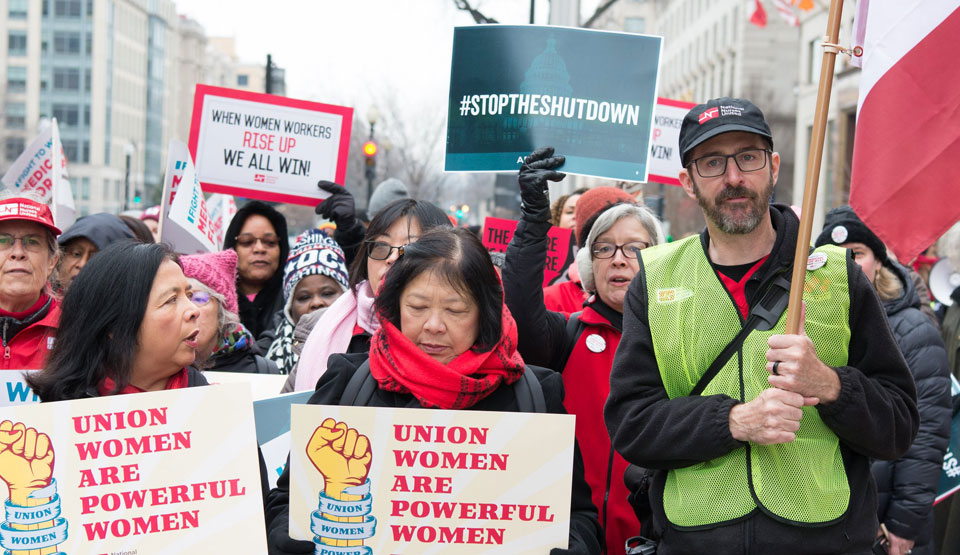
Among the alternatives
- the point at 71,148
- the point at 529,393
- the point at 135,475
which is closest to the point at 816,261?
the point at 529,393

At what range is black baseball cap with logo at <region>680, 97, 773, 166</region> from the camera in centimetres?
323

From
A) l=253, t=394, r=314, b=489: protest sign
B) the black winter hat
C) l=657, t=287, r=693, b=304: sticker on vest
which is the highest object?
the black winter hat

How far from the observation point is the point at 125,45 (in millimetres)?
108125

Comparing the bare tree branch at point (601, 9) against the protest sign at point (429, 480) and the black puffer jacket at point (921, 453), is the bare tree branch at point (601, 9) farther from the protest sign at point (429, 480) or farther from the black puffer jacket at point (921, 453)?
the protest sign at point (429, 480)

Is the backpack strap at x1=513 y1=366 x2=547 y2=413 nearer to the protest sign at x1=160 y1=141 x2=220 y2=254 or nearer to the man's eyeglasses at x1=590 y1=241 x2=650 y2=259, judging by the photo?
the man's eyeglasses at x1=590 y1=241 x2=650 y2=259

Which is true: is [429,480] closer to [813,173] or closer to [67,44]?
[813,173]

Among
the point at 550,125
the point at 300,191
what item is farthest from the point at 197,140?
the point at 550,125

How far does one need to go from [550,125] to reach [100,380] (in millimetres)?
2839

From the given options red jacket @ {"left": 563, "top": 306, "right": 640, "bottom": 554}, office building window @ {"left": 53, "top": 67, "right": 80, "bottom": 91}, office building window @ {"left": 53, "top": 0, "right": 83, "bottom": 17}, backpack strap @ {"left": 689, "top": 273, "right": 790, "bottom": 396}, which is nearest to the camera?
backpack strap @ {"left": 689, "top": 273, "right": 790, "bottom": 396}

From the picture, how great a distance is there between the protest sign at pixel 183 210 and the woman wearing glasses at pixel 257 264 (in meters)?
0.20

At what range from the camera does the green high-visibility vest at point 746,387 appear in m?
3.04

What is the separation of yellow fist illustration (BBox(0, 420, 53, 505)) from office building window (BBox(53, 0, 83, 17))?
360 feet

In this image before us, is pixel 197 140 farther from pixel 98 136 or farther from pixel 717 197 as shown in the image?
pixel 98 136

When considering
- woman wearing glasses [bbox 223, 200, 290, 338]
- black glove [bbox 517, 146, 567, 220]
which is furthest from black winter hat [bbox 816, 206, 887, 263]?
woman wearing glasses [bbox 223, 200, 290, 338]
